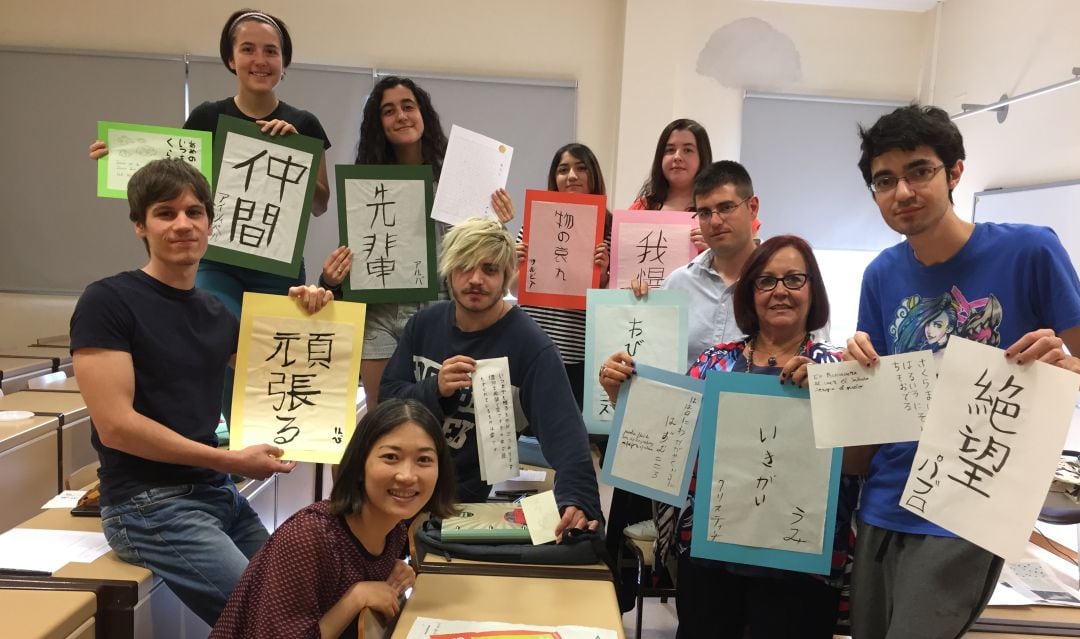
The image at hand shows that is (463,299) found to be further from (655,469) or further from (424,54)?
(424,54)

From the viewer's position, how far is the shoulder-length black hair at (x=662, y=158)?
2494 millimetres

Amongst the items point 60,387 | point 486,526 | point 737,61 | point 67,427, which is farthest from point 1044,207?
point 60,387

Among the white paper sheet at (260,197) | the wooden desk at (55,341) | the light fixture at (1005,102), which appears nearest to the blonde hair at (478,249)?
the white paper sheet at (260,197)

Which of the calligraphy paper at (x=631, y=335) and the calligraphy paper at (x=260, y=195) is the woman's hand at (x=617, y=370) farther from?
the calligraphy paper at (x=260, y=195)

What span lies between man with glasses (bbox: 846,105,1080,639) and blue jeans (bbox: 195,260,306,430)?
1.73 m

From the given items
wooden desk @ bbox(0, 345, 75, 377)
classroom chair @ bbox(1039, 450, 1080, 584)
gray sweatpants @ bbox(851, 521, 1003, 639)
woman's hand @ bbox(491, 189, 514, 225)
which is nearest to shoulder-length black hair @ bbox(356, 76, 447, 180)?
woman's hand @ bbox(491, 189, 514, 225)

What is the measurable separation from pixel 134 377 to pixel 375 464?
0.67 metres

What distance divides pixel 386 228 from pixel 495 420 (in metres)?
0.81

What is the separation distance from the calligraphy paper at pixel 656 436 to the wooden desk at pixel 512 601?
11.5 inches

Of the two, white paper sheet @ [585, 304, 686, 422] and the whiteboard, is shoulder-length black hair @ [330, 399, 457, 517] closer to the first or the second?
white paper sheet @ [585, 304, 686, 422]

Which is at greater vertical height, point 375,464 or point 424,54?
point 424,54

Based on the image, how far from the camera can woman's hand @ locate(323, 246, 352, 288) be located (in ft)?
7.02

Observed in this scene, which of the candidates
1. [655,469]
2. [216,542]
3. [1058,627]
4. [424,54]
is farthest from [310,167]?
[424,54]

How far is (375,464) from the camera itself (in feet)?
4.29
